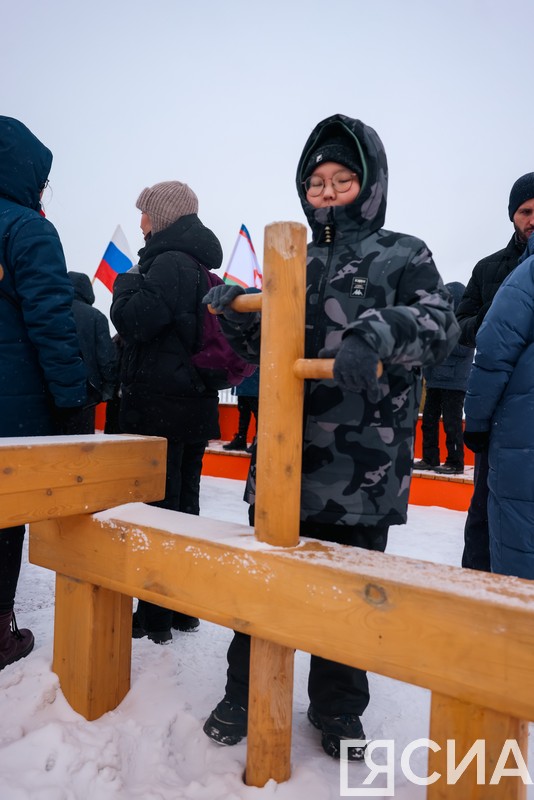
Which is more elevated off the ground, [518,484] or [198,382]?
[198,382]

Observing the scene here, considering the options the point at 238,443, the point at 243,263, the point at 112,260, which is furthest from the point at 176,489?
the point at 243,263

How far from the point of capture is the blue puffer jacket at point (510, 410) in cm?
181

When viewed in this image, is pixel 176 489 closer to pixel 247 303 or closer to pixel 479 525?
pixel 247 303

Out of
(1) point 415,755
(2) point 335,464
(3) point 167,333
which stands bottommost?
(1) point 415,755

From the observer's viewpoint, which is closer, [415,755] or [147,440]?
[415,755]

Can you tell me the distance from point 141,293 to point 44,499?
990 mm

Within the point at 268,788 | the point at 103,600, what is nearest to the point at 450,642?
the point at 268,788

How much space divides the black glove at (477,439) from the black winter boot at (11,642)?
1.79 m

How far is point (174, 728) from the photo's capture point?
1651 mm

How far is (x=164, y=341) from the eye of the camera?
2305mm

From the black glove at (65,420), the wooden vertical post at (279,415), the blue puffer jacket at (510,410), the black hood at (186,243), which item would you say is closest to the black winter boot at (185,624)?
the black glove at (65,420)

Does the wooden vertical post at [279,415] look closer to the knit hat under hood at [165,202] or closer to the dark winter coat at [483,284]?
the knit hat under hood at [165,202]

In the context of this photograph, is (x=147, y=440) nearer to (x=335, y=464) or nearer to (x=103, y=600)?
(x=103, y=600)

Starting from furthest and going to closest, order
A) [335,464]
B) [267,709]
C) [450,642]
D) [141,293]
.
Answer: [141,293] → [335,464] → [267,709] → [450,642]
